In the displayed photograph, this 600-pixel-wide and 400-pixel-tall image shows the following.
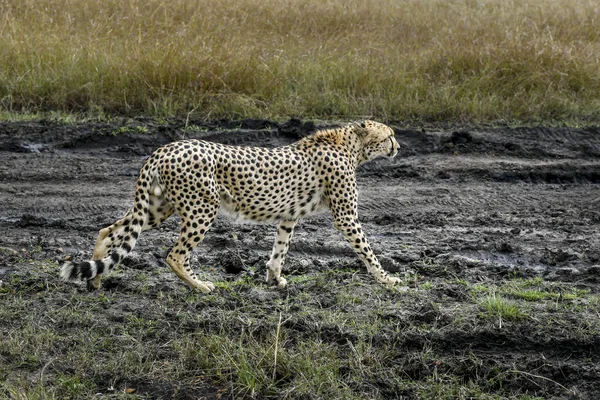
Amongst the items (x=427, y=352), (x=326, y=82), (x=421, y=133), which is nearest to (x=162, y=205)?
(x=427, y=352)

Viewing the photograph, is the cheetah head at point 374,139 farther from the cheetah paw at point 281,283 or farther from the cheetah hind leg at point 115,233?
the cheetah hind leg at point 115,233

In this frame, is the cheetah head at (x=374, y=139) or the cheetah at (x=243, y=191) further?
the cheetah head at (x=374, y=139)

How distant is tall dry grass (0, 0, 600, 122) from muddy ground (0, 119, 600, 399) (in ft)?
3.93

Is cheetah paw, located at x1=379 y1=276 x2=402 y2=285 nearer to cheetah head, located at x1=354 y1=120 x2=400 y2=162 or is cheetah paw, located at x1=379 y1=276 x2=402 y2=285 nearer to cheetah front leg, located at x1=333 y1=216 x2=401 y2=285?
cheetah front leg, located at x1=333 y1=216 x2=401 y2=285

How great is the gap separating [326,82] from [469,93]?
5.05ft

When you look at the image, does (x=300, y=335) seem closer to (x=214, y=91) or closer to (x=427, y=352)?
(x=427, y=352)

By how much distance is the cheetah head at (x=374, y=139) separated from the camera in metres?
5.77

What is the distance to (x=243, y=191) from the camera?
5.20m

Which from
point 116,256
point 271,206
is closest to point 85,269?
point 116,256

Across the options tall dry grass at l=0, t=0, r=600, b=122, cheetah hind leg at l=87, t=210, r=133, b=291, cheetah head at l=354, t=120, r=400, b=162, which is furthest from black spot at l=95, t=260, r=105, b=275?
tall dry grass at l=0, t=0, r=600, b=122

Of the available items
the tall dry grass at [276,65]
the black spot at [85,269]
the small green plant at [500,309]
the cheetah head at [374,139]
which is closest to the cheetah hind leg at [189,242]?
the black spot at [85,269]

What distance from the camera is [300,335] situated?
459cm

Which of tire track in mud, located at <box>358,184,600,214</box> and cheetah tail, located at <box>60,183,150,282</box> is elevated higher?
cheetah tail, located at <box>60,183,150,282</box>

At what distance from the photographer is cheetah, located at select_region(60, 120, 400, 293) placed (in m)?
4.92
